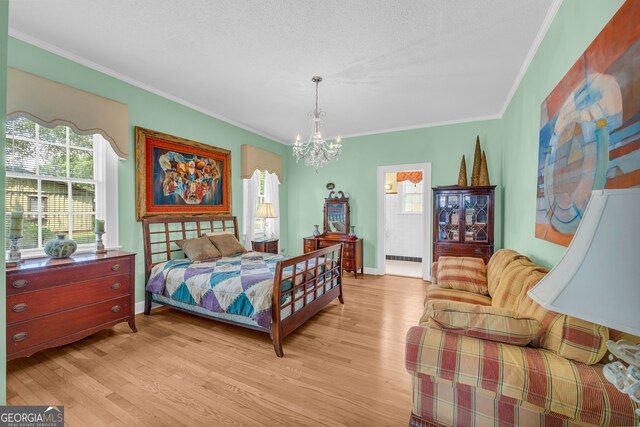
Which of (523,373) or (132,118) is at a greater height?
(132,118)

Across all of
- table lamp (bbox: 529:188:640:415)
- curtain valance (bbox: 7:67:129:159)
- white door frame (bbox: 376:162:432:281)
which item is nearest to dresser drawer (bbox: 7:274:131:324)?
curtain valance (bbox: 7:67:129:159)

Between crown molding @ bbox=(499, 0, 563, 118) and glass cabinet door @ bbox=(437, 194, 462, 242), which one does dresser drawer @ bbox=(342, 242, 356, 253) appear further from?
crown molding @ bbox=(499, 0, 563, 118)

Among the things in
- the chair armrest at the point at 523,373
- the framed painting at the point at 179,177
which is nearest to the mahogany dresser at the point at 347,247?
the framed painting at the point at 179,177

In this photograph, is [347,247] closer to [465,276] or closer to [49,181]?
[465,276]

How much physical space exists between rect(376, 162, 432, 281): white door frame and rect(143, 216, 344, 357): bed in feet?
5.63

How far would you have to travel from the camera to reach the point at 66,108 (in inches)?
102

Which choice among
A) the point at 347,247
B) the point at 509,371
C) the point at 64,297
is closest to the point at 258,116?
the point at 347,247

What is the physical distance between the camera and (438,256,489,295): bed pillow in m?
2.69

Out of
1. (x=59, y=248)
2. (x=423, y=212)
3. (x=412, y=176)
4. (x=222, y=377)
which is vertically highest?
(x=412, y=176)

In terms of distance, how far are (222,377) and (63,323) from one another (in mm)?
1501

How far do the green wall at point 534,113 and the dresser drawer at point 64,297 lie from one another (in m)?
3.80

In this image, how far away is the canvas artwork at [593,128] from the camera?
111cm

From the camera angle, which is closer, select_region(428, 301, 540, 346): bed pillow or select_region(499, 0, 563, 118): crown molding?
select_region(428, 301, 540, 346): bed pillow

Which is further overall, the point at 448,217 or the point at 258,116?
the point at 258,116
